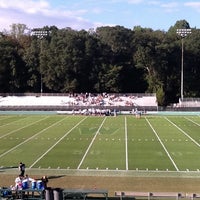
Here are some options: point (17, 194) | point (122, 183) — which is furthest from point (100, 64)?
point (17, 194)

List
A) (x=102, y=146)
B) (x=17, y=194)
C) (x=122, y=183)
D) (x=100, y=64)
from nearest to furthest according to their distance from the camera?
(x=17, y=194) → (x=122, y=183) → (x=102, y=146) → (x=100, y=64)

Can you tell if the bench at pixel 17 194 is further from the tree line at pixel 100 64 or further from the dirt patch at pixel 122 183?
the tree line at pixel 100 64

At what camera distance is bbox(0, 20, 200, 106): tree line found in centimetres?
7288

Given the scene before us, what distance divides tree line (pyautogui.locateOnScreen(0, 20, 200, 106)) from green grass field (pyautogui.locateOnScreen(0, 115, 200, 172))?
3100 centimetres

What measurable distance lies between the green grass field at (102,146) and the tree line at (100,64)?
1220 inches

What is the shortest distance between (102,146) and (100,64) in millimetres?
46648

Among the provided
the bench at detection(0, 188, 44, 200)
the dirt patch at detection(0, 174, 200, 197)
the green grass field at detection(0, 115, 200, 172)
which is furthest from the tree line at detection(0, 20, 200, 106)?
the bench at detection(0, 188, 44, 200)

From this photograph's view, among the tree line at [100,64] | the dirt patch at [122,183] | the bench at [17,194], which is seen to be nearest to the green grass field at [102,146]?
the dirt patch at [122,183]

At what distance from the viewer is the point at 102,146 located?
2923cm

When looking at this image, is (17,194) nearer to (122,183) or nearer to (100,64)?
(122,183)

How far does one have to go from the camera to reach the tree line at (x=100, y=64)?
7288cm

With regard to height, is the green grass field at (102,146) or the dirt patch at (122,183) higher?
the green grass field at (102,146)

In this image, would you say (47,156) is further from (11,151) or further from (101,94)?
(101,94)

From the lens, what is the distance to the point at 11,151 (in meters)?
27.5
